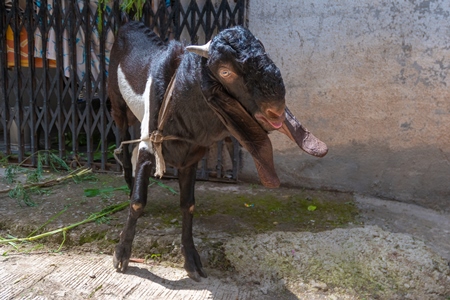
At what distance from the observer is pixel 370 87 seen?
161 inches

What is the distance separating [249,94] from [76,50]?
3.22 meters

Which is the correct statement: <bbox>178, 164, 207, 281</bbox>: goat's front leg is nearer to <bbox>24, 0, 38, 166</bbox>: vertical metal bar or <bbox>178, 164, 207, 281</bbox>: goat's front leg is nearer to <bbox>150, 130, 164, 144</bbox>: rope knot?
<bbox>150, 130, 164, 144</bbox>: rope knot

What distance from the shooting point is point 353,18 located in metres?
4.03

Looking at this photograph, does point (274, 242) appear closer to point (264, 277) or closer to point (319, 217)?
point (264, 277)

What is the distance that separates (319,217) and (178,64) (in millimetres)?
1872

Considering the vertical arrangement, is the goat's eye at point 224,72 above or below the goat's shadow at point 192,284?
above

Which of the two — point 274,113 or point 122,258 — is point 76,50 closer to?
point 122,258

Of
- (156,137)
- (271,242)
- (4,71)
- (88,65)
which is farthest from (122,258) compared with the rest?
(4,71)

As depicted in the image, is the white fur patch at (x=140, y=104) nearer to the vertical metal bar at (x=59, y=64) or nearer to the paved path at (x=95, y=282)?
the paved path at (x=95, y=282)

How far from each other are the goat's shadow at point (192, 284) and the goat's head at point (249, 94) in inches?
33.6

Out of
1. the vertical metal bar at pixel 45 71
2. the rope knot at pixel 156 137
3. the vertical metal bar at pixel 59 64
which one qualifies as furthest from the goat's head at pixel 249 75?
the vertical metal bar at pixel 45 71

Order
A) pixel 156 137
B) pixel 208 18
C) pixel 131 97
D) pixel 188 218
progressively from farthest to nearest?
pixel 208 18 → pixel 131 97 → pixel 188 218 → pixel 156 137

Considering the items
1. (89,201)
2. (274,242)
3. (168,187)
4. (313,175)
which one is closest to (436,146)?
(313,175)

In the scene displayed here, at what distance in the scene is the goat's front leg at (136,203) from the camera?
271 centimetres
